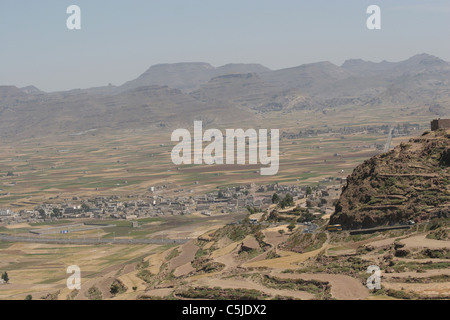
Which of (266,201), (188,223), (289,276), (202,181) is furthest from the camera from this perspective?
(202,181)

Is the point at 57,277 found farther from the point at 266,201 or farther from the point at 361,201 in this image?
the point at 266,201

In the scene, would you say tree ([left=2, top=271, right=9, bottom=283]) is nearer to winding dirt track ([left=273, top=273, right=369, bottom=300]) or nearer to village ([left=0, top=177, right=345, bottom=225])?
winding dirt track ([left=273, top=273, right=369, bottom=300])

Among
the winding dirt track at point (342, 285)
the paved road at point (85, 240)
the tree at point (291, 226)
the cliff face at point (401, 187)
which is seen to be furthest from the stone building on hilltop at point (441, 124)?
the paved road at point (85, 240)

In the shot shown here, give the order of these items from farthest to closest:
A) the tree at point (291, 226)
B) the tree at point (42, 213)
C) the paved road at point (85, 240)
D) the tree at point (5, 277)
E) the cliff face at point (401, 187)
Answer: the tree at point (42, 213) < the paved road at point (85, 240) < the tree at point (5, 277) < the tree at point (291, 226) < the cliff face at point (401, 187)

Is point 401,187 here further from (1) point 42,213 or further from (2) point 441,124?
(1) point 42,213

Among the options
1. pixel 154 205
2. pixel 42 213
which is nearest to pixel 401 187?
pixel 154 205

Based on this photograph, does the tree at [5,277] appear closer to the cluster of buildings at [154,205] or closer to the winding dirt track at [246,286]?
the winding dirt track at [246,286]

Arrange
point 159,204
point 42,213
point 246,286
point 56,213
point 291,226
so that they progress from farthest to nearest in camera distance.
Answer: point 159,204 < point 42,213 < point 56,213 < point 291,226 < point 246,286

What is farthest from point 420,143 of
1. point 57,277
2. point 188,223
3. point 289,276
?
point 188,223
